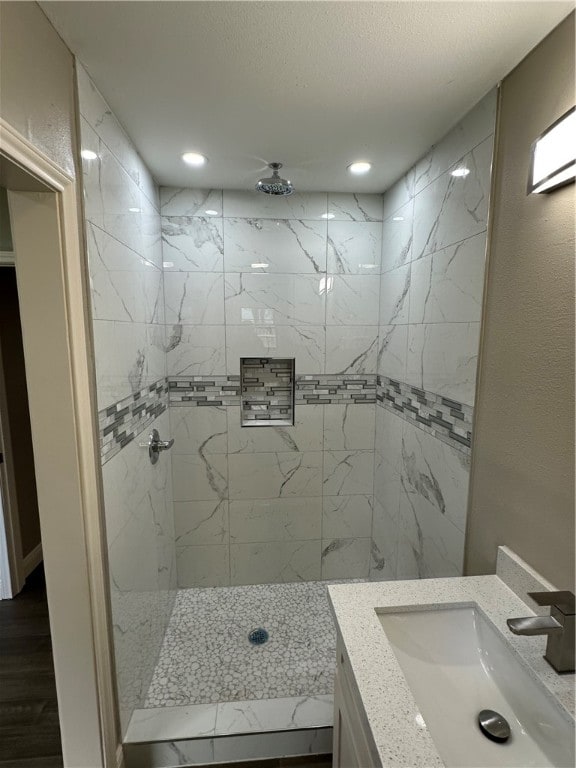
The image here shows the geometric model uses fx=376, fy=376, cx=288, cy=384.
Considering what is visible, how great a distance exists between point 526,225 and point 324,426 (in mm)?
1587

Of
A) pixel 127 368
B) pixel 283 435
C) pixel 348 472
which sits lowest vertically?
pixel 348 472

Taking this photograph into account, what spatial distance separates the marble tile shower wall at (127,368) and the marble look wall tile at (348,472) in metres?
1.04

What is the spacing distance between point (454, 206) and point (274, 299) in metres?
1.09

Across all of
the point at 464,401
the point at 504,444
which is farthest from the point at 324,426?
the point at 504,444

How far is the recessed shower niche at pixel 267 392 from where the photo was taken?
2.39 metres

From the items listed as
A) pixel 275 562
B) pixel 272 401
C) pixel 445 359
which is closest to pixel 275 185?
pixel 445 359

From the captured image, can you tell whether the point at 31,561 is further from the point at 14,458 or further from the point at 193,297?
the point at 193,297

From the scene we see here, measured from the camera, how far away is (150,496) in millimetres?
1858

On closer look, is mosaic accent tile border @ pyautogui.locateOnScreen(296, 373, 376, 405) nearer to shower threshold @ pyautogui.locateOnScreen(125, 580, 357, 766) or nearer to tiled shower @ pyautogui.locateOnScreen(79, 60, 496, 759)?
tiled shower @ pyautogui.locateOnScreen(79, 60, 496, 759)

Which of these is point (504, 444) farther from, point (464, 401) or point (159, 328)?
point (159, 328)

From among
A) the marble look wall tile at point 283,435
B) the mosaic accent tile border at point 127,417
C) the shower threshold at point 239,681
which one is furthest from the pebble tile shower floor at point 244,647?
the mosaic accent tile border at point 127,417

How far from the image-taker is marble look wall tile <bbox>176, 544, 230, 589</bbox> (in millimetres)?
2451

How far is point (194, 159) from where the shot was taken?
1749mm

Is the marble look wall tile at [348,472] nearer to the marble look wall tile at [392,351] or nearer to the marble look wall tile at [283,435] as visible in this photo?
the marble look wall tile at [283,435]
